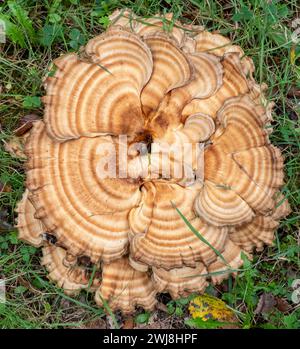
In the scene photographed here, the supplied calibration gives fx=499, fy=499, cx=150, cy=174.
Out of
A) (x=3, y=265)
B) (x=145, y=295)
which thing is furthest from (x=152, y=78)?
(x=3, y=265)

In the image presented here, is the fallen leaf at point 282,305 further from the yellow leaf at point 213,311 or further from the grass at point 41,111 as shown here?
the yellow leaf at point 213,311

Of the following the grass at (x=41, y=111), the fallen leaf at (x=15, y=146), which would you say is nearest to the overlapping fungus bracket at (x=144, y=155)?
the fallen leaf at (x=15, y=146)

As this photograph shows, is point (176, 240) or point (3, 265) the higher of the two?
point (176, 240)

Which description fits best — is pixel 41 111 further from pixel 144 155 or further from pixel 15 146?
pixel 144 155

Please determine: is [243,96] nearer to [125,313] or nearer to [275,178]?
[275,178]
